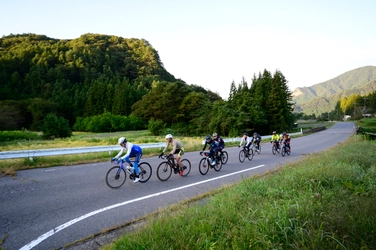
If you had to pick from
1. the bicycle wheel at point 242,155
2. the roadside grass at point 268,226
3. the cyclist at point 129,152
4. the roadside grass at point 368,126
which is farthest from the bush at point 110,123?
the roadside grass at point 268,226

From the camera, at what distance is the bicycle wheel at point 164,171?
27.6 feet

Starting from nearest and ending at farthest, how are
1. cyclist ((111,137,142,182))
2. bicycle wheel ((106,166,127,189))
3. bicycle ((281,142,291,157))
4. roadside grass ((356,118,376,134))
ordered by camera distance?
1. bicycle wheel ((106,166,127,189))
2. cyclist ((111,137,142,182))
3. bicycle ((281,142,291,157))
4. roadside grass ((356,118,376,134))

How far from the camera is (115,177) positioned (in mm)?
7484

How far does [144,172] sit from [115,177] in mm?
1041

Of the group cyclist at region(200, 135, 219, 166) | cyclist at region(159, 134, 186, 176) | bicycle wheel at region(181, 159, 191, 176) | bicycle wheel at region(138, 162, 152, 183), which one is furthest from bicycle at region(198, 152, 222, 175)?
bicycle wheel at region(138, 162, 152, 183)

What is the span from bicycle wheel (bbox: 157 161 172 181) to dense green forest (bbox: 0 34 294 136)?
112ft

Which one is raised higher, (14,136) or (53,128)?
(53,128)

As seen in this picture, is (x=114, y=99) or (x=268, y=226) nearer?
(x=268, y=226)

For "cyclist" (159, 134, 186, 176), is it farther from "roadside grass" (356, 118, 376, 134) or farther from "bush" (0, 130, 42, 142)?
"roadside grass" (356, 118, 376, 134)

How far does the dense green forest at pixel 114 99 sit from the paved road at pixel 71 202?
109 ft

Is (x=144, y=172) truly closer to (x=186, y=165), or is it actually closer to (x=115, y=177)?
(x=115, y=177)

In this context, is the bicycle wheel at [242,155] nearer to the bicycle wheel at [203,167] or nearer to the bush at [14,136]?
the bicycle wheel at [203,167]

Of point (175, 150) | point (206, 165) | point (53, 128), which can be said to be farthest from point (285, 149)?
point (53, 128)

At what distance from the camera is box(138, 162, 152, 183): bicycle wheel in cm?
807
